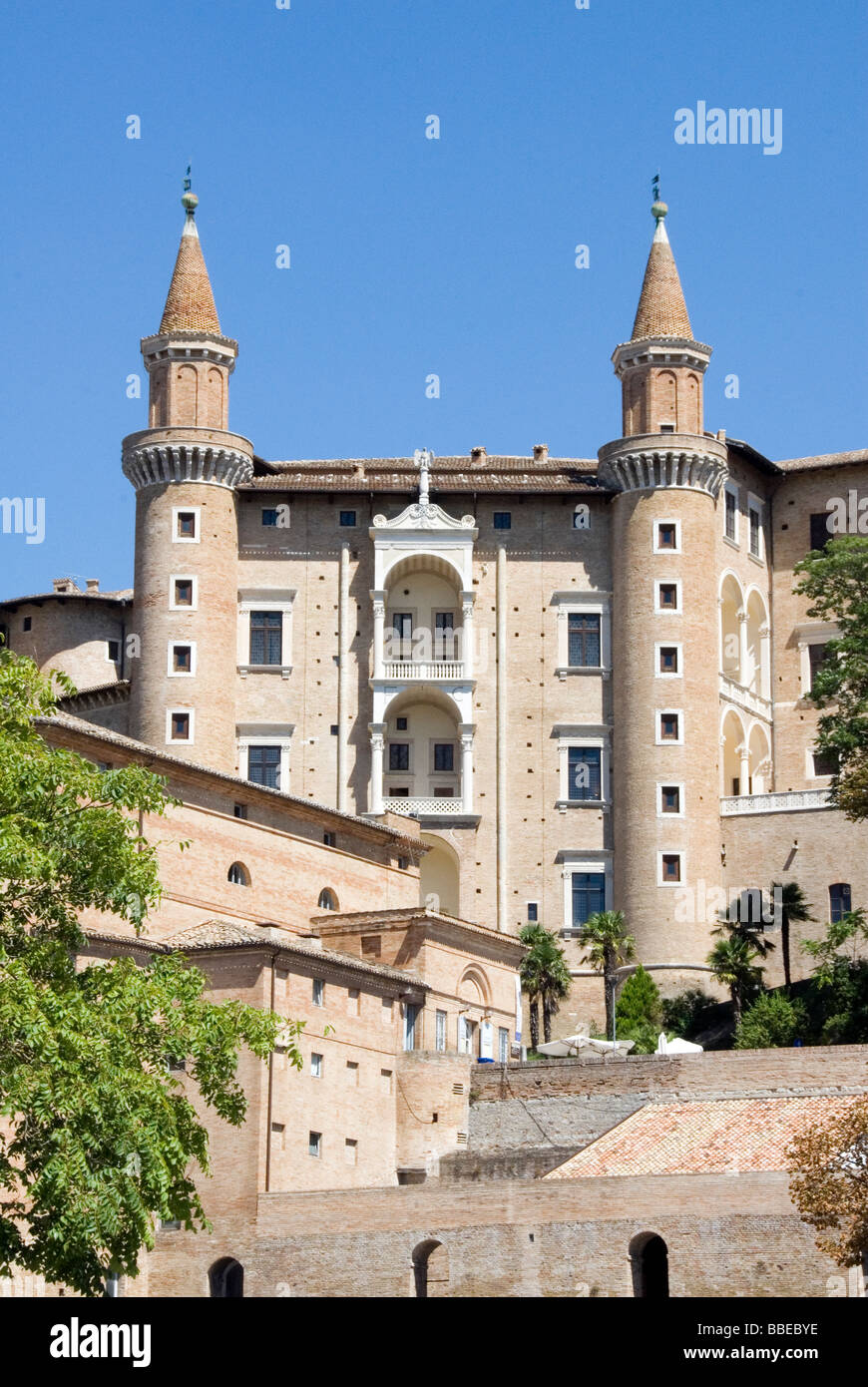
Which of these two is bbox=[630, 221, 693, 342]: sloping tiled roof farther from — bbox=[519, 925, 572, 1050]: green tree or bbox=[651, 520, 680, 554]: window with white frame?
bbox=[519, 925, 572, 1050]: green tree

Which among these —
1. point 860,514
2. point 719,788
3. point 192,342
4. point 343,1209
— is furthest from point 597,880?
point 343,1209

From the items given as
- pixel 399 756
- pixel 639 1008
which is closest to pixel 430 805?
pixel 399 756

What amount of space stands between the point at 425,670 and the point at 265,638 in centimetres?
547

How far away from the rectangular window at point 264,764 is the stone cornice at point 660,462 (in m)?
14.6

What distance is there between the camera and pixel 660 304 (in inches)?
3120

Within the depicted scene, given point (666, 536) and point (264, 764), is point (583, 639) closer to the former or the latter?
point (666, 536)

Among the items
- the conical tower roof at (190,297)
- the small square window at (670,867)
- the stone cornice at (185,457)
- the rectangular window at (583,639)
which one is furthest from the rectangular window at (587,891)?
the conical tower roof at (190,297)

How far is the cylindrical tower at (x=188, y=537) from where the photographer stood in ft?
247

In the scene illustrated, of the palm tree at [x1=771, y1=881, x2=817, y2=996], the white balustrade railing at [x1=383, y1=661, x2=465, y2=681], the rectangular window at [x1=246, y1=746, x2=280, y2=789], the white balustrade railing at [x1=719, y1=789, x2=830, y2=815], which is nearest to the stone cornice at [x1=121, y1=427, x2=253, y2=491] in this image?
the white balustrade railing at [x1=383, y1=661, x2=465, y2=681]

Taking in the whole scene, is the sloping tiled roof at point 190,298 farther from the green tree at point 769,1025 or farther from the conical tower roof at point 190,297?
the green tree at point 769,1025

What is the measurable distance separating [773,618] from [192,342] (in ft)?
74.9

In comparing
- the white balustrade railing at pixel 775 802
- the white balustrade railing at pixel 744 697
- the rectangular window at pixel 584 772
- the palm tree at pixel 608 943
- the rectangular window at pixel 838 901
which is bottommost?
Result: the palm tree at pixel 608 943

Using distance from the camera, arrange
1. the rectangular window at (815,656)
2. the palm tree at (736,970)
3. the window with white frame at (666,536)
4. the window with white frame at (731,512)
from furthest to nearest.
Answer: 1. the rectangular window at (815,656)
2. the window with white frame at (731,512)
3. the window with white frame at (666,536)
4. the palm tree at (736,970)

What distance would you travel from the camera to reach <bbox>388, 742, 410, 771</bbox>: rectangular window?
78.1 meters
